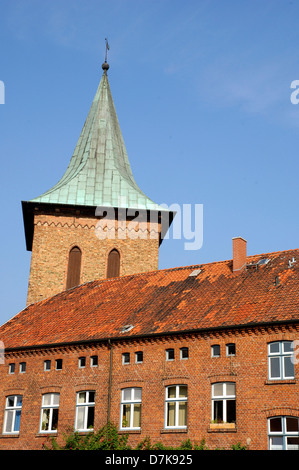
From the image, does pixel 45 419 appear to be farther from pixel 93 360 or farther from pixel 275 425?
pixel 275 425

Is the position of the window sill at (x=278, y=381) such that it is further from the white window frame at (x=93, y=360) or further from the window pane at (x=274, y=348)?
the white window frame at (x=93, y=360)

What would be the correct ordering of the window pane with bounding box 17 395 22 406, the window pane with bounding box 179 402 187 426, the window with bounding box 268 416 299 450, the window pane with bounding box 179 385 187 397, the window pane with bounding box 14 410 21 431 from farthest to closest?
the window pane with bounding box 17 395 22 406 → the window pane with bounding box 14 410 21 431 → the window pane with bounding box 179 385 187 397 → the window pane with bounding box 179 402 187 426 → the window with bounding box 268 416 299 450

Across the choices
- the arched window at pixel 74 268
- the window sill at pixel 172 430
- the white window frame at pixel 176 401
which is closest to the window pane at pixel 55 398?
the white window frame at pixel 176 401

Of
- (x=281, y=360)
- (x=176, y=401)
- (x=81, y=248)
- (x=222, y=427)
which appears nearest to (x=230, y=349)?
(x=281, y=360)

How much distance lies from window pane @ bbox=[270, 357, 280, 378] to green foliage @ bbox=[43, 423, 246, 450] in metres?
3.77

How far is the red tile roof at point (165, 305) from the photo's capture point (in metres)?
27.2

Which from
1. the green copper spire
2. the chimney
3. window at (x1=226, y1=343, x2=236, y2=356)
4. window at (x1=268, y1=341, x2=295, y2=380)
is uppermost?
the green copper spire

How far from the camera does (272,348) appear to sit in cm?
2523

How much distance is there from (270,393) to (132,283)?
42.3 ft

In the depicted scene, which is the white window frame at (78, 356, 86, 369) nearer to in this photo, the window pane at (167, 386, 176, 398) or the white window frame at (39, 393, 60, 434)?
the white window frame at (39, 393, 60, 434)

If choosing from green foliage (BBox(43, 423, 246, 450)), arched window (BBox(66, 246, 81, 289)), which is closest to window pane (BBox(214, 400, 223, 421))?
green foliage (BBox(43, 423, 246, 450))

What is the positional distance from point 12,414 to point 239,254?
13306 millimetres

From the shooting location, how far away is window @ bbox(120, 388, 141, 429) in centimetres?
2769

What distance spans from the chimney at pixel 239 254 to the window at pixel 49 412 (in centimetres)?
1041
